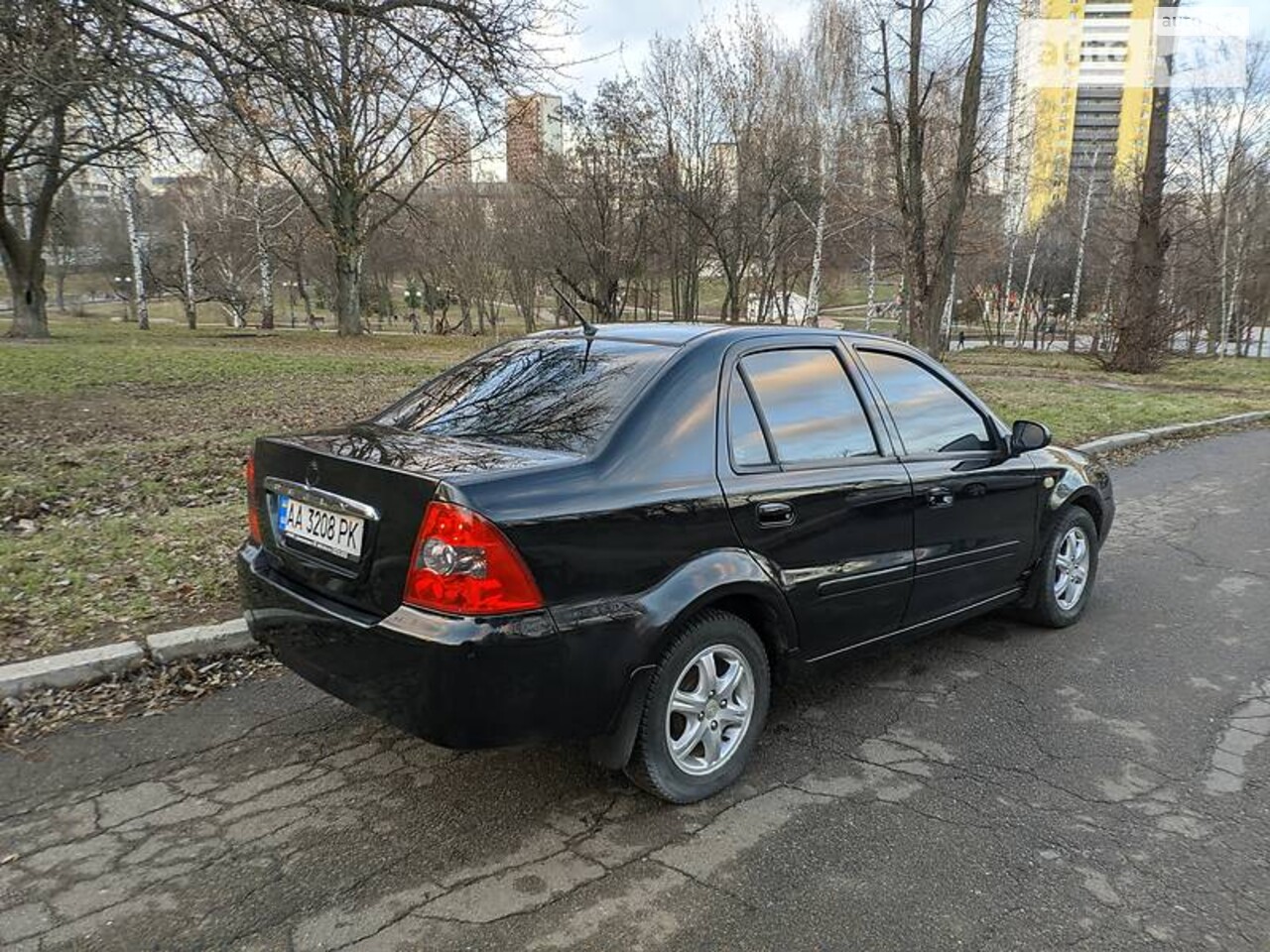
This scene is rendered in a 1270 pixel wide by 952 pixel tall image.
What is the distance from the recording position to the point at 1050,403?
13.8 m

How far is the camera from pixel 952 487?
3715 mm

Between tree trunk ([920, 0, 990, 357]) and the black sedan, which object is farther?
tree trunk ([920, 0, 990, 357])

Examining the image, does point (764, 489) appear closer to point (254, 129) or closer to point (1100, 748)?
point (1100, 748)

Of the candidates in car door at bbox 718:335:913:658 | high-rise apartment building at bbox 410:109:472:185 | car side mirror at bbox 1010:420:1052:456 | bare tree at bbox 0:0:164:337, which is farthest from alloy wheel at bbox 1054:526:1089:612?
high-rise apartment building at bbox 410:109:472:185

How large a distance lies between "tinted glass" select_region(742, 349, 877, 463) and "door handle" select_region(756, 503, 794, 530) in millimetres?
201

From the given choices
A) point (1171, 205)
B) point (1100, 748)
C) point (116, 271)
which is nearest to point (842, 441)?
point (1100, 748)

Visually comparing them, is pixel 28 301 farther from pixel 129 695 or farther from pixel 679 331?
pixel 679 331

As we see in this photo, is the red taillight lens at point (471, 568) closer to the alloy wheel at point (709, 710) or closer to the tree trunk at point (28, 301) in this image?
the alloy wheel at point (709, 710)

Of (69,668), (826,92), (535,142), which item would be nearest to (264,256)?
(535,142)

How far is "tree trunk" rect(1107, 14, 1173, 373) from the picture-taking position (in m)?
20.6

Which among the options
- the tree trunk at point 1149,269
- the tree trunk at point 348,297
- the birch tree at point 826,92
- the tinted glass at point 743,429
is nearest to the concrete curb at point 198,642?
the tinted glass at point 743,429

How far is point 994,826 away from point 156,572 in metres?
4.39

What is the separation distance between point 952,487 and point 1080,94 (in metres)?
37.4

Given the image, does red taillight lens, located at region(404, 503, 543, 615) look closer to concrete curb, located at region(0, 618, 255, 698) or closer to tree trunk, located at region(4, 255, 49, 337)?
concrete curb, located at region(0, 618, 255, 698)
